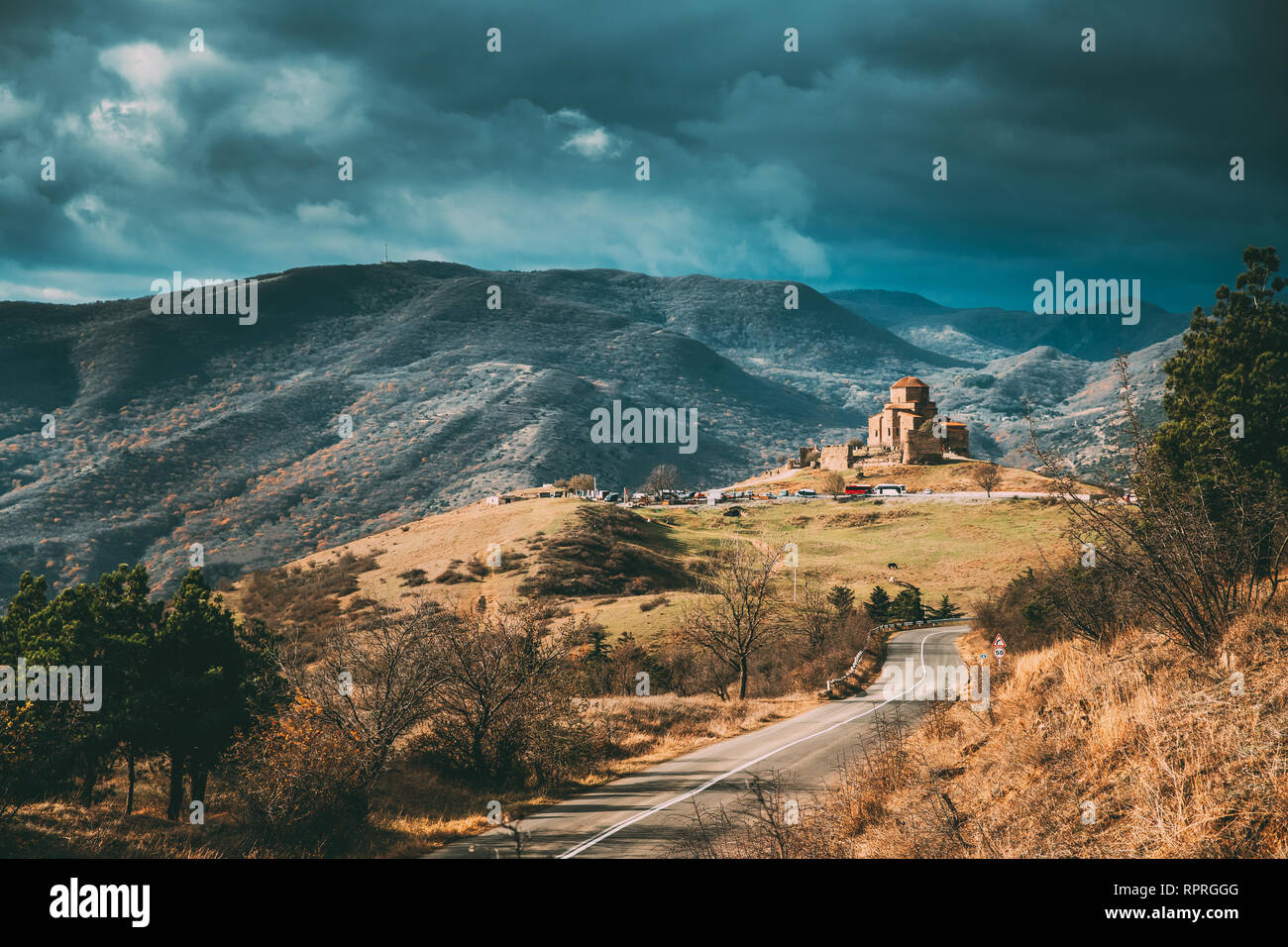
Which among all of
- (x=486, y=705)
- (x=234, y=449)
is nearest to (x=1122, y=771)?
(x=486, y=705)

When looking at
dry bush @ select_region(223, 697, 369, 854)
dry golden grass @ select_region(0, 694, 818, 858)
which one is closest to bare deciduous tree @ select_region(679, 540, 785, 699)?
dry golden grass @ select_region(0, 694, 818, 858)

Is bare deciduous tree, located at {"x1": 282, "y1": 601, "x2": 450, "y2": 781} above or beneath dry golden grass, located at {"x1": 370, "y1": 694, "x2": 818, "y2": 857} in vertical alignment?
above

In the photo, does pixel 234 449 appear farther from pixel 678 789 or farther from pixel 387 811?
pixel 678 789

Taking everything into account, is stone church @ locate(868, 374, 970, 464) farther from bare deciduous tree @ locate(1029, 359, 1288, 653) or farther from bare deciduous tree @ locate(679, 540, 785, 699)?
bare deciduous tree @ locate(1029, 359, 1288, 653)

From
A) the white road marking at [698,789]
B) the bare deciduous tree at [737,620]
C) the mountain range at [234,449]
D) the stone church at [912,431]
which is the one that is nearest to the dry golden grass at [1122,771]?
the white road marking at [698,789]

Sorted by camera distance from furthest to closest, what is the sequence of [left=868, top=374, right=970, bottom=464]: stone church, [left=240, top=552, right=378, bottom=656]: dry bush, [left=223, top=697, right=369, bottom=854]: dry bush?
1. [left=868, top=374, right=970, bottom=464]: stone church
2. [left=240, top=552, right=378, bottom=656]: dry bush
3. [left=223, top=697, right=369, bottom=854]: dry bush

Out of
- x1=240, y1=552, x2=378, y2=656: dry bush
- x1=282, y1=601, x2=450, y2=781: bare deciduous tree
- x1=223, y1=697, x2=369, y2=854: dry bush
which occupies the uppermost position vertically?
x1=282, y1=601, x2=450, y2=781: bare deciduous tree

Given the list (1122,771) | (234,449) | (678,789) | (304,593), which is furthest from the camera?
(234,449)
